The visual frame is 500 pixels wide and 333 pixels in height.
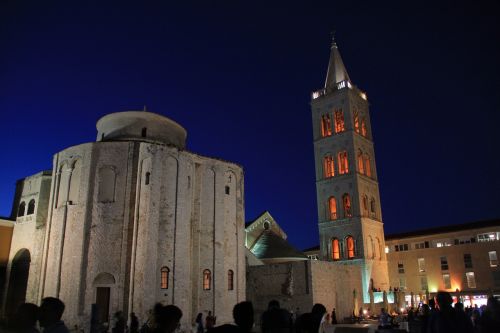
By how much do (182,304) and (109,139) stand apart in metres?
12.5

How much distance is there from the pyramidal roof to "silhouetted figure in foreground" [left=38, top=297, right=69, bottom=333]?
4689 centimetres

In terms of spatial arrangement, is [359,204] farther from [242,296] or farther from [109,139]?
[109,139]

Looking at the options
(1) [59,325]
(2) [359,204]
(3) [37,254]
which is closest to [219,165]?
(3) [37,254]

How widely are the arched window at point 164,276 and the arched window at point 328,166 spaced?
24881 mm

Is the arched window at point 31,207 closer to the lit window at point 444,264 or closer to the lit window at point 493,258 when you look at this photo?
the lit window at point 444,264

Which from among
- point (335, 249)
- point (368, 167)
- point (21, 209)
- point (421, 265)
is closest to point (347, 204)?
point (335, 249)

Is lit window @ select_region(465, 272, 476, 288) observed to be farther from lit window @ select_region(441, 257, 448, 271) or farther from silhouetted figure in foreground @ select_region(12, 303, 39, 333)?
silhouetted figure in foreground @ select_region(12, 303, 39, 333)

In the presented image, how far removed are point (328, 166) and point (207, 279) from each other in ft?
75.0

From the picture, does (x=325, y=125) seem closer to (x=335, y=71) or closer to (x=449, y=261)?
(x=335, y=71)

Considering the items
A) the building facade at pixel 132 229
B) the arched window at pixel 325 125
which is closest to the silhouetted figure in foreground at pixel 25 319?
the building facade at pixel 132 229

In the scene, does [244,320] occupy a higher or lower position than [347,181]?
lower

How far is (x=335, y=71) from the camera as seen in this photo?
51.2 m

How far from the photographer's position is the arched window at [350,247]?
43250 millimetres

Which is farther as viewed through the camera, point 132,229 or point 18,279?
point 18,279
